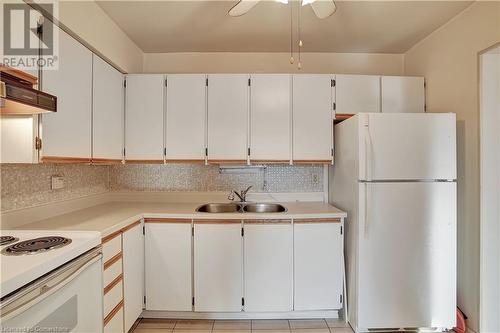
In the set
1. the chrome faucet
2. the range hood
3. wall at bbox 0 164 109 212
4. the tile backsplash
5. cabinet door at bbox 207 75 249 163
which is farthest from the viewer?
the tile backsplash

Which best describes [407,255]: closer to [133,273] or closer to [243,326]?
[243,326]

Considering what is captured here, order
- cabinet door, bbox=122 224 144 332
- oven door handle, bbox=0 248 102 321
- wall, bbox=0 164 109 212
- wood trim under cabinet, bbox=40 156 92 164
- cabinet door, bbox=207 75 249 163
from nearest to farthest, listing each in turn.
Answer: oven door handle, bbox=0 248 102 321
wood trim under cabinet, bbox=40 156 92 164
wall, bbox=0 164 109 212
cabinet door, bbox=122 224 144 332
cabinet door, bbox=207 75 249 163

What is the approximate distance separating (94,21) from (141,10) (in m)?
0.36

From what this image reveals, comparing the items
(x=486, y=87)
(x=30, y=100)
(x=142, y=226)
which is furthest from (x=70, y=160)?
(x=486, y=87)

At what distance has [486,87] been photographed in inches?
72.3

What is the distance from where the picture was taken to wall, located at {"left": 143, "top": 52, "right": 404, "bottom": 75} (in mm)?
2742

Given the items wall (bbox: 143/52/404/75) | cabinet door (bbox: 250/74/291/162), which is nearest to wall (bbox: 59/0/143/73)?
wall (bbox: 143/52/404/75)

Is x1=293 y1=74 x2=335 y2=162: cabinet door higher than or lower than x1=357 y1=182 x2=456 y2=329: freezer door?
higher

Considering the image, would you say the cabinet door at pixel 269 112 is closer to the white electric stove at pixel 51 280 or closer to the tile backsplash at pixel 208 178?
the tile backsplash at pixel 208 178

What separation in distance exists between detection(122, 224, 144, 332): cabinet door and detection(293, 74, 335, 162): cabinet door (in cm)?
154

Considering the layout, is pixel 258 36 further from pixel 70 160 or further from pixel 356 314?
pixel 356 314

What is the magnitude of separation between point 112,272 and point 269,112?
→ 5.85 ft

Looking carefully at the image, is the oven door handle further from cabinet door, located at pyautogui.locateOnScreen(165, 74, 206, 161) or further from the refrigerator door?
the refrigerator door

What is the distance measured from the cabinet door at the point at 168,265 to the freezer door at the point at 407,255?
54.6 inches
